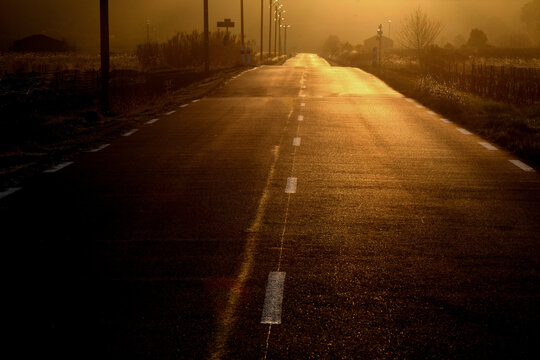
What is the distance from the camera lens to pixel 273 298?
533 cm

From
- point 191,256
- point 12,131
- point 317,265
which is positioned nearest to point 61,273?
point 191,256

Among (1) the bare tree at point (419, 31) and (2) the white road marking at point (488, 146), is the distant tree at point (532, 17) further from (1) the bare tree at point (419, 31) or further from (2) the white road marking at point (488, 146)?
(2) the white road marking at point (488, 146)

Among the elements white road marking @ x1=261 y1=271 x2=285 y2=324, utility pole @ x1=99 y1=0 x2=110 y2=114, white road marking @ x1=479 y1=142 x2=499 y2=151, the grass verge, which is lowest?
white road marking @ x1=261 y1=271 x2=285 y2=324

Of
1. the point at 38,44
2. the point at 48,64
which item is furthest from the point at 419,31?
the point at 38,44

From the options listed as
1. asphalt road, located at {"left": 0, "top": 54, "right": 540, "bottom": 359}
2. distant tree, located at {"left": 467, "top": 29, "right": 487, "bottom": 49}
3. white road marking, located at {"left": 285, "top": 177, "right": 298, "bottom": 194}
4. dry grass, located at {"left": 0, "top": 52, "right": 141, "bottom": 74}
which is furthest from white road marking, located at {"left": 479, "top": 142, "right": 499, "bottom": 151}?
distant tree, located at {"left": 467, "top": 29, "right": 487, "bottom": 49}

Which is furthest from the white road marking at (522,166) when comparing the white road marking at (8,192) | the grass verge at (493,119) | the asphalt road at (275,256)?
the white road marking at (8,192)

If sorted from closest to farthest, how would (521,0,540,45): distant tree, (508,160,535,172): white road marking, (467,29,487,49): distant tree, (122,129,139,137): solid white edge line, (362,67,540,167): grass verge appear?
(508,160,535,172): white road marking < (362,67,540,167): grass verge < (122,129,139,137): solid white edge line < (467,29,487,49): distant tree < (521,0,540,45): distant tree

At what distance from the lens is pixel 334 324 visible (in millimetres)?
4801

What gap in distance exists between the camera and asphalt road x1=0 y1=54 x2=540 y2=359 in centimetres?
459

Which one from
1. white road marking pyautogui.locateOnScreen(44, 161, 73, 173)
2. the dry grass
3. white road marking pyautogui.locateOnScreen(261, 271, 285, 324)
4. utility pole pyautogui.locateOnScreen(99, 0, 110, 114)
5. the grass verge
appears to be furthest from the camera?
the dry grass

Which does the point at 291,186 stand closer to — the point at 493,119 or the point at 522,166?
the point at 522,166

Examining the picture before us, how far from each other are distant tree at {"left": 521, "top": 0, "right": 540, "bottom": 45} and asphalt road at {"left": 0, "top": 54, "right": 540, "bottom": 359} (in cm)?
16159

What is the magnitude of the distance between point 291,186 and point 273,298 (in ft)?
15.3

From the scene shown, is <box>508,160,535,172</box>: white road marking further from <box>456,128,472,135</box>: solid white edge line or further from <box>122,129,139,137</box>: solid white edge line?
<box>122,129,139,137</box>: solid white edge line
